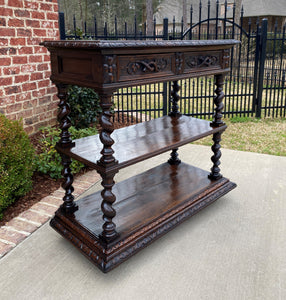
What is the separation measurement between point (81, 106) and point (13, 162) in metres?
2.12

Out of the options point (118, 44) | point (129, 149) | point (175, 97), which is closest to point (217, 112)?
point (175, 97)

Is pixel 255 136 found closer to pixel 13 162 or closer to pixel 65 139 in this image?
pixel 65 139

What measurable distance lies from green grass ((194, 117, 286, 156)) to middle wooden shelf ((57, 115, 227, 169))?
211cm

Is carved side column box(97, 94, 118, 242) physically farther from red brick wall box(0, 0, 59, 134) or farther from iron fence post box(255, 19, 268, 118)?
iron fence post box(255, 19, 268, 118)

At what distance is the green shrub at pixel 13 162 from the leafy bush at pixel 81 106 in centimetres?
173

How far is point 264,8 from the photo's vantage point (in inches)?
973

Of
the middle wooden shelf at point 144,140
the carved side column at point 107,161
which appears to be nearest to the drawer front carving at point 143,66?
the carved side column at point 107,161

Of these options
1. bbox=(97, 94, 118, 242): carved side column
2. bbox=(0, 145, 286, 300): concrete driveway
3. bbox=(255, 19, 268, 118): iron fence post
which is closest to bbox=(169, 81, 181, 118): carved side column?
bbox=(0, 145, 286, 300): concrete driveway

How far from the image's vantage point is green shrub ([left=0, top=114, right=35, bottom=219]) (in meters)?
2.85

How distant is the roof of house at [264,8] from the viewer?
969 inches

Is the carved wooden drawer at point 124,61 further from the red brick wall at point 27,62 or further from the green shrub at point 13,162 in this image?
the red brick wall at point 27,62

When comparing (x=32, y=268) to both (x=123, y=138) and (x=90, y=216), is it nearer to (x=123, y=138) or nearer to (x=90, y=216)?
(x=90, y=216)

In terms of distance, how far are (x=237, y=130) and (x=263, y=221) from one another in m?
3.39

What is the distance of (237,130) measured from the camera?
20.2ft
